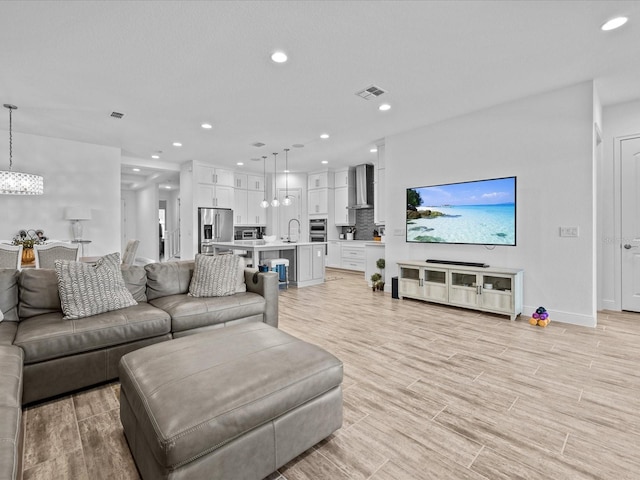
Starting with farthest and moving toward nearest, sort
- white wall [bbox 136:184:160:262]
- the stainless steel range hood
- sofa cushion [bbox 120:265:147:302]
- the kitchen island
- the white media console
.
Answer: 1. white wall [bbox 136:184:160:262]
2. the stainless steel range hood
3. the kitchen island
4. the white media console
5. sofa cushion [bbox 120:265:147:302]

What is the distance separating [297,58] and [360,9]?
0.83 meters

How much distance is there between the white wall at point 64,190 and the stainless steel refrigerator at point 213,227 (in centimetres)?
173

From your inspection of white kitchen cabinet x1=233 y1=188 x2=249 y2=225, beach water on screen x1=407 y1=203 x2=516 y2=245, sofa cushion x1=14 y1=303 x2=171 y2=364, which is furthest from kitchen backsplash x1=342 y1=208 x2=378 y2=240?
sofa cushion x1=14 y1=303 x2=171 y2=364

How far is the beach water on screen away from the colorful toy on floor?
0.87 meters

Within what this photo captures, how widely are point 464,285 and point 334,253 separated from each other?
15.6 ft

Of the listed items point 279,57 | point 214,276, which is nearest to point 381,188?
point 279,57

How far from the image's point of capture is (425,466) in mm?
1474

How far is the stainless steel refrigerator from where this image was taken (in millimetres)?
7523

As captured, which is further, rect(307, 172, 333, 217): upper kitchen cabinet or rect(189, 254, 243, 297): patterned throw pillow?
rect(307, 172, 333, 217): upper kitchen cabinet

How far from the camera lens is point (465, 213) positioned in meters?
4.45

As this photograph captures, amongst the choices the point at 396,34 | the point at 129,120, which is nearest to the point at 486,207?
the point at 396,34

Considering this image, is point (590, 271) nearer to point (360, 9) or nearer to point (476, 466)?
point (476, 466)

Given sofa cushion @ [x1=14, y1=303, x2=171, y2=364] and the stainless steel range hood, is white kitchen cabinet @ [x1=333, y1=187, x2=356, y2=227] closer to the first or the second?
the stainless steel range hood

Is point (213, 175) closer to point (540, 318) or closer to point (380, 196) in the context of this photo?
point (380, 196)
